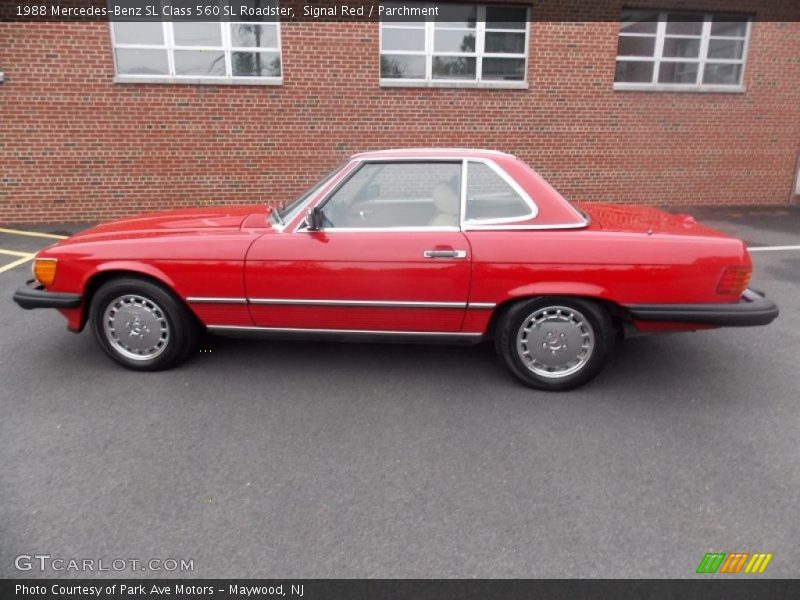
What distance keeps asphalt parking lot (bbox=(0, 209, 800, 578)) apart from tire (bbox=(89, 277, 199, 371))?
134 mm

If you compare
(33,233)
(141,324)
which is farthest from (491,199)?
(33,233)

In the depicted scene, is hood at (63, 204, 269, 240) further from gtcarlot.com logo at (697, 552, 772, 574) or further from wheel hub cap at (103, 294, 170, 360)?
gtcarlot.com logo at (697, 552, 772, 574)

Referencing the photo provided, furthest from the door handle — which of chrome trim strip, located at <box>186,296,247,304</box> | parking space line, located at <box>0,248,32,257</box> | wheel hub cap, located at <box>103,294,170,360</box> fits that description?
parking space line, located at <box>0,248,32,257</box>

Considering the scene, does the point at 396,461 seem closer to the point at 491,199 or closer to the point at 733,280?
the point at 491,199

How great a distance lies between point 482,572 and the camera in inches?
81.2

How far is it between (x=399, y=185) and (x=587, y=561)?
7.96 feet

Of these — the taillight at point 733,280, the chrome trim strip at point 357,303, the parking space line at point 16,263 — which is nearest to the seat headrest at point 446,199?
the chrome trim strip at point 357,303

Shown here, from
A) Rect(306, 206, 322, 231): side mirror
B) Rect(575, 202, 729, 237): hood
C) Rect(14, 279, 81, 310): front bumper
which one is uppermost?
Rect(306, 206, 322, 231): side mirror

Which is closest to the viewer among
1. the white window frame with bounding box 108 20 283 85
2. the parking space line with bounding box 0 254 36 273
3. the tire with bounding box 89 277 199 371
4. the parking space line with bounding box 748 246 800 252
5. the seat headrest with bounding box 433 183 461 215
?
the seat headrest with bounding box 433 183 461 215

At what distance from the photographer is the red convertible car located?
3254 millimetres

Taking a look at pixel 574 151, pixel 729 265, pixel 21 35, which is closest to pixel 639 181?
pixel 574 151

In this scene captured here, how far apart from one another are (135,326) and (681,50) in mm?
10646

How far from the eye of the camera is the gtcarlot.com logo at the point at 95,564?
2.07 meters

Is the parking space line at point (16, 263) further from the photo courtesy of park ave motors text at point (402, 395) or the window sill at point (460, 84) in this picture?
the window sill at point (460, 84)
